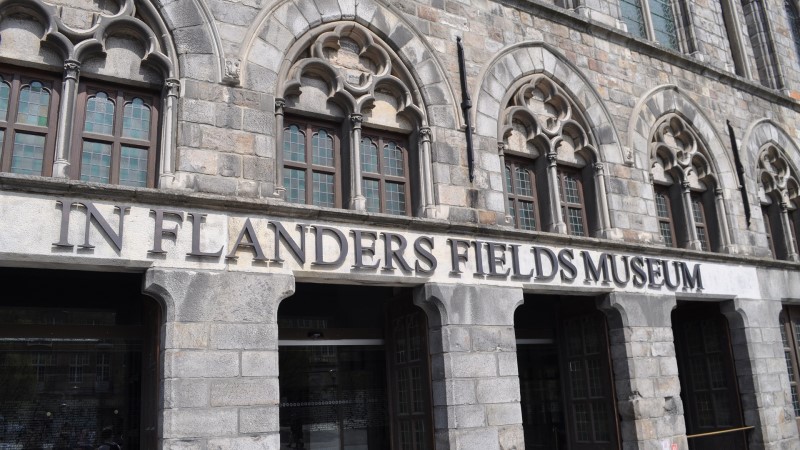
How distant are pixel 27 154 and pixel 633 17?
1169 cm

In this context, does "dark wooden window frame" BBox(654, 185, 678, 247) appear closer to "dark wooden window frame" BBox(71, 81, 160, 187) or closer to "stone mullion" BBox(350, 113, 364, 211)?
"stone mullion" BBox(350, 113, 364, 211)

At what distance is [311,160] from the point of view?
9.44 m

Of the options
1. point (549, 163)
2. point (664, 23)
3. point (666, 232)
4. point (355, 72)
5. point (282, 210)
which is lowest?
point (282, 210)

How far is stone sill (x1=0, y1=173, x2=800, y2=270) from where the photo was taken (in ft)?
23.5

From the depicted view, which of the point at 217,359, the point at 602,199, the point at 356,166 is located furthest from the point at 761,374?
the point at 217,359

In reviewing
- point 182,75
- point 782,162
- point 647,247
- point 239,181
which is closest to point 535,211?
point 647,247

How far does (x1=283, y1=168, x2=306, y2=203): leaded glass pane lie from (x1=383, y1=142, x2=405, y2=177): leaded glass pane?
4.30ft

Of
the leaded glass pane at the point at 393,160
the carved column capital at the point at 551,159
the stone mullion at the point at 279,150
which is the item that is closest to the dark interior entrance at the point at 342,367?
the leaded glass pane at the point at 393,160

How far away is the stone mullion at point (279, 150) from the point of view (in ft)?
28.4

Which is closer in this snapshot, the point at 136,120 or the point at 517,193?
the point at 136,120

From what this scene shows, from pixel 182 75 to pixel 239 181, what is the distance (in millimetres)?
1430

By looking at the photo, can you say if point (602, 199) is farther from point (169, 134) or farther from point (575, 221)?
point (169, 134)

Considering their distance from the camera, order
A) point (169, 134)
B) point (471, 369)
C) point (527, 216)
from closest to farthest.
A: point (169, 134) → point (471, 369) → point (527, 216)

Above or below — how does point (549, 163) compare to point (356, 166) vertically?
above
